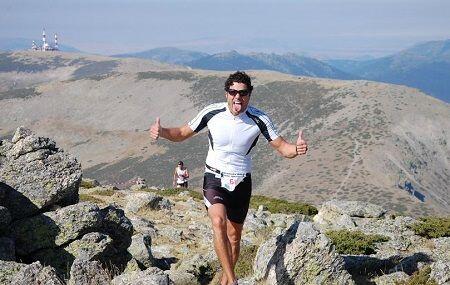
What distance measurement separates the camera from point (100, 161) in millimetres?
184625

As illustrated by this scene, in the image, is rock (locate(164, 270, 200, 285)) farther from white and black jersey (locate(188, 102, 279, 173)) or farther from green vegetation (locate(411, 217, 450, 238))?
green vegetation (locate(411, 217, 450, 238))

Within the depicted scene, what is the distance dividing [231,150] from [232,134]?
0.27 m

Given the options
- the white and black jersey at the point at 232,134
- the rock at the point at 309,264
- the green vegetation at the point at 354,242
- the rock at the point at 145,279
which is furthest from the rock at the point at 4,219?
the green vegetation at the point at 354,242

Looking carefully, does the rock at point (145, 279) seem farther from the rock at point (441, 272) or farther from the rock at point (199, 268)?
the rock at point (441, 272)

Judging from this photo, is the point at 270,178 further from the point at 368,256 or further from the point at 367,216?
the point at 368,256

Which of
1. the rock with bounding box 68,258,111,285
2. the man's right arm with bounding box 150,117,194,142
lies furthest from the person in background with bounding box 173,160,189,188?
the rock with bounding box 68,258,111,285

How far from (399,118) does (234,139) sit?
179628 mm

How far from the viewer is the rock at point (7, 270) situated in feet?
27.0

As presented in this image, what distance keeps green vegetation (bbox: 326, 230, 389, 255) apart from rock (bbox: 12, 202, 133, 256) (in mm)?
5060

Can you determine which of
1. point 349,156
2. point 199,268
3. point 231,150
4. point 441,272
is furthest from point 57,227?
point 349,156

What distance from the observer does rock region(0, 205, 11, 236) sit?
10.2 m

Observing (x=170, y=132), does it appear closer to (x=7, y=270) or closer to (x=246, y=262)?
(x=7, y=270)

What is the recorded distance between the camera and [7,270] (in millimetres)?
8383

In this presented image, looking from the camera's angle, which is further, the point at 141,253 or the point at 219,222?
the point at 141,253
